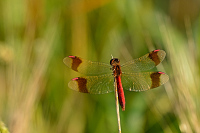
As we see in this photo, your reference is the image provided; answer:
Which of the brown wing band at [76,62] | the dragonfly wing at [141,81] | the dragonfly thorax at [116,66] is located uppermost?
the brown wing band at [76,62]

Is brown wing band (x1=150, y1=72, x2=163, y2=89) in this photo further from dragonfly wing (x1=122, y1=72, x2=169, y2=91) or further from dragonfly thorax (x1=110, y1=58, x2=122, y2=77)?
dragonfly thorax (x1=110, y1=58, x2=122, y2=77)

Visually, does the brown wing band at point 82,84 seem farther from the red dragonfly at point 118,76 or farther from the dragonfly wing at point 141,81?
the dragonfly wing at point 141,81

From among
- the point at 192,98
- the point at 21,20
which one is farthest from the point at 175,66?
the point at 21,20

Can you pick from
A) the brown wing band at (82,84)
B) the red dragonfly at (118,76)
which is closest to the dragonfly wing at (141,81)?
the red dragonfly at (118,76)

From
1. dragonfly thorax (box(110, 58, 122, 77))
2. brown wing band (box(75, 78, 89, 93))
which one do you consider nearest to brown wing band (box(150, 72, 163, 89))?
dragonfly thorax (box(110, 58, 122, 77))

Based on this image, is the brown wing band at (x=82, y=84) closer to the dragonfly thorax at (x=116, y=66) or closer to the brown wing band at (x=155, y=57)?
the dragonfly thorax at (x=116, y=66)

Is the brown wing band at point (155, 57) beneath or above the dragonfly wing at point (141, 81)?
above

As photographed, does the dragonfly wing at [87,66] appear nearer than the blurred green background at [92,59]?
No
